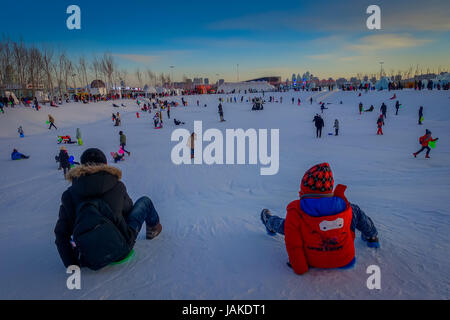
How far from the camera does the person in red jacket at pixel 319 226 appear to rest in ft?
7.86

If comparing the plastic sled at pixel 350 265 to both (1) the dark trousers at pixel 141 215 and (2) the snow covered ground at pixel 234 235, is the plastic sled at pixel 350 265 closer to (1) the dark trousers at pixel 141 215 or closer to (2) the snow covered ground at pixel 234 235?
(2) the snow covered ground at pixel 234 235

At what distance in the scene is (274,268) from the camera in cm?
274

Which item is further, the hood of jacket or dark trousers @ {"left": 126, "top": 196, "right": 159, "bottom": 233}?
dark trousers @ {"left": 126, "top": 196, "right": 159, "bottom": 233}

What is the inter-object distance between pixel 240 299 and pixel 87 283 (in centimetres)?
150

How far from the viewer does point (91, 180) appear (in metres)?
2.41

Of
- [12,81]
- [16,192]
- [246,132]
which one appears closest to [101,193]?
[16,192]

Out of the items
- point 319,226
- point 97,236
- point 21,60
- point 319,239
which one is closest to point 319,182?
point 319,226

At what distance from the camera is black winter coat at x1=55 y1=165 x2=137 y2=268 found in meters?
2.40

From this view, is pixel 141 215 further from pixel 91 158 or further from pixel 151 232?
pixel 91 158

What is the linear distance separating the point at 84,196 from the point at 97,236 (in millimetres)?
393

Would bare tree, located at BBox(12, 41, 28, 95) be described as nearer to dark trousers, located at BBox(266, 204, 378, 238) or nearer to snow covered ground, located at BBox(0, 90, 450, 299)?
snow covered ground, located at BBox(0, 90, 450, 299)

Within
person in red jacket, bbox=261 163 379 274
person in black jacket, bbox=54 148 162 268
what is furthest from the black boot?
person in red jacket, bbox=261 163 379 274

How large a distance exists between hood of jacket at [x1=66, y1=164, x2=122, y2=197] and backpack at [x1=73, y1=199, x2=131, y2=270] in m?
0.10

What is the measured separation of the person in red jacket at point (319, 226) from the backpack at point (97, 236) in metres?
1.70
